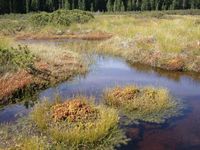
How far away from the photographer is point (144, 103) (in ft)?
57.2

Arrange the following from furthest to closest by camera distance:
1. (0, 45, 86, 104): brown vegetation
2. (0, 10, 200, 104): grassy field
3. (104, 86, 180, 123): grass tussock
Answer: (0, 10, 200, 104): grassy field < (0, 45, 86, 104): brown vegetation < (104, 86, 180, 123): grass tussock

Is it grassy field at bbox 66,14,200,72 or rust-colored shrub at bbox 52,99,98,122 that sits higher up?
grassy field at bbox 66,14,200,72

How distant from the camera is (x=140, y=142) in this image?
1419 centimetres

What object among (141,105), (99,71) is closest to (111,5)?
(99,71)

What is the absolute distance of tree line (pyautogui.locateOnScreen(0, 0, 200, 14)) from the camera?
74.7m

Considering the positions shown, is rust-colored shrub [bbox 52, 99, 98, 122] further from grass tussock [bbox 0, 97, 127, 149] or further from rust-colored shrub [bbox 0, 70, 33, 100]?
rust-colored shrub [bbox 0, 70, 33, 100]

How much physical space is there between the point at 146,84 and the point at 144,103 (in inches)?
197

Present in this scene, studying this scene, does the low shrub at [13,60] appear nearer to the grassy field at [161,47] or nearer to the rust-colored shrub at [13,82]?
the rust-colored shrub at [13,82]

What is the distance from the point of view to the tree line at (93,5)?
74688mm

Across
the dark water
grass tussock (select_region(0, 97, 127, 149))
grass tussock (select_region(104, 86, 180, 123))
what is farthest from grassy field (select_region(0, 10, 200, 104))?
grass tussock (select_region(104, 86, 180, 123))

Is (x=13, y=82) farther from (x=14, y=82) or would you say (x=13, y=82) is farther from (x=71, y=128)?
(x=71, y=128)

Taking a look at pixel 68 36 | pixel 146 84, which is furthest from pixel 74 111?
pixel 68 36

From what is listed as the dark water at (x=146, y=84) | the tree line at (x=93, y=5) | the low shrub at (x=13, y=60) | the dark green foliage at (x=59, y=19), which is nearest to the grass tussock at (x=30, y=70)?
the low shrub at (x=13, y=60)

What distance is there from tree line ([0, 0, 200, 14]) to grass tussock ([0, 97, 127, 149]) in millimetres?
60086
